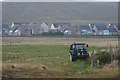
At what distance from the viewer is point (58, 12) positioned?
144375mm

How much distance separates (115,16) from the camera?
130 m

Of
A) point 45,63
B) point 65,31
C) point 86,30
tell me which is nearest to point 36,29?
point 65,31

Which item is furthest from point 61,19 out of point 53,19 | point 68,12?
point 68,12

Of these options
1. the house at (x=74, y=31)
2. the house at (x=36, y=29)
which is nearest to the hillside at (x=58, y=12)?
the house at (x=36, y=29)

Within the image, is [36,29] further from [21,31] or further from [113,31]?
[113,31]

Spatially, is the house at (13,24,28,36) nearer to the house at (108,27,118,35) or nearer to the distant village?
the distant village

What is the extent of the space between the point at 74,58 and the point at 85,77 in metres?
7.42

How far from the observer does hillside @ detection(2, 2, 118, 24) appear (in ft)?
418

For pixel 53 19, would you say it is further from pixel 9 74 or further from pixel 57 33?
pixel 9 74

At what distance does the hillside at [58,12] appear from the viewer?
12745 centimetres

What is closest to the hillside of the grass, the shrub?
the grass

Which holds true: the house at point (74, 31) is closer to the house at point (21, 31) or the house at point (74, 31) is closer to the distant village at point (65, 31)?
the distant village at point (65, 31)

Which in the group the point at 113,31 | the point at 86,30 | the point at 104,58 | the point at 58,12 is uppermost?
the point at 58,12

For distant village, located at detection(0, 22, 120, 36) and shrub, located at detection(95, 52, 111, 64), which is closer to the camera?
shrub, located at detection(95, 52, 111, 64)
